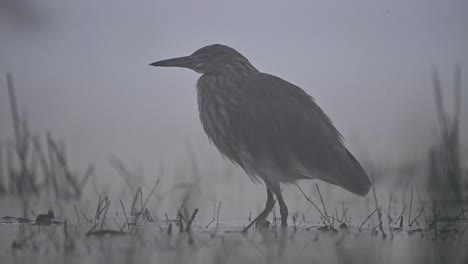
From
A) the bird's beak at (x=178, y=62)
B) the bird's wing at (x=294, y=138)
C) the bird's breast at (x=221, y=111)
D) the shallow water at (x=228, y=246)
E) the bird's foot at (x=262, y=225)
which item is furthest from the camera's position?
the bird's beak at (x=178, y=62)

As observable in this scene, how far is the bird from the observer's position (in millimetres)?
5094

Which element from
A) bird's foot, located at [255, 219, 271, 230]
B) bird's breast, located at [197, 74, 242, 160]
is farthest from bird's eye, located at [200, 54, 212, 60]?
bird's foot, located at [255, 219, 271, 230]

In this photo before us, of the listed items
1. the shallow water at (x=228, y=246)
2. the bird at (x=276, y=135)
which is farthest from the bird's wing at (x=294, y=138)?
the shallow water at (x=228, y=246)

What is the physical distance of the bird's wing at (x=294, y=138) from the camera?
5070 mm

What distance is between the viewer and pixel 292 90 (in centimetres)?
542

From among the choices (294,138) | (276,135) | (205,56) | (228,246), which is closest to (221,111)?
(276,135)

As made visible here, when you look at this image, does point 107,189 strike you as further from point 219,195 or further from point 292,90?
point 292,90

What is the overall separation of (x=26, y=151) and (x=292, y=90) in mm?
2464

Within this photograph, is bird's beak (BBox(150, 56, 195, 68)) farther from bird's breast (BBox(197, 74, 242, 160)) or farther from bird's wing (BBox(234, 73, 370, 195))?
bird's wing (BBox(234, 73, 370, 195))

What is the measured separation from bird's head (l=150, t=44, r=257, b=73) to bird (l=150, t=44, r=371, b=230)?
0.25m

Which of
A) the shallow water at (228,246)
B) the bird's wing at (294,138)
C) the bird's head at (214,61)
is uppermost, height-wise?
the bird's head at (214,61)

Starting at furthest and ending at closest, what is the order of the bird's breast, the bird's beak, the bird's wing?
the bird's beak
the bird's breast
the bird's wing

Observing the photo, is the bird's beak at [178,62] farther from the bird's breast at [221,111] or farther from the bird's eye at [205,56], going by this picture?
the bird's breast at [221,111]

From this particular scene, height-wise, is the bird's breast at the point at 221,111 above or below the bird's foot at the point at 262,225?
above
